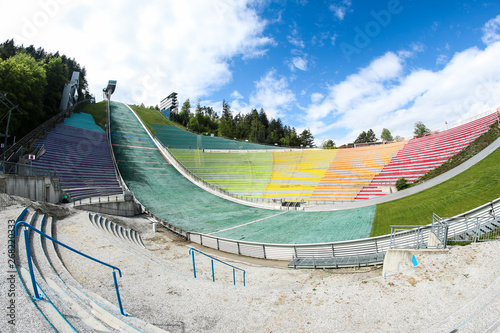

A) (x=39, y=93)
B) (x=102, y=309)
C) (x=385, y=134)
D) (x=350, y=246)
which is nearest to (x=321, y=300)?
(x=102, y=309)

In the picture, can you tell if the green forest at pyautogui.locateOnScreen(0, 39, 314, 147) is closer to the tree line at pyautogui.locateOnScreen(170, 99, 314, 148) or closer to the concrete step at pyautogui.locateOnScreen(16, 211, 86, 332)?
the tree line at pyautogui.locateOnScreen(170, 99, 314, 148)

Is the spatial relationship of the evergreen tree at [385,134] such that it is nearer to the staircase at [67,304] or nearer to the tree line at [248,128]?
the tree line at [248,128]

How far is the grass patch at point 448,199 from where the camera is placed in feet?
42.9

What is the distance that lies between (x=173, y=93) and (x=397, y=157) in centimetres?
9657

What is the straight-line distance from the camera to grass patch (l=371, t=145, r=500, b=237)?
515 inches

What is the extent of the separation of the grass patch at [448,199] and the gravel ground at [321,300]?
7.65 metres

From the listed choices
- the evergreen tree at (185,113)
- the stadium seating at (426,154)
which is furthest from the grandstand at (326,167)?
the evergreen tree at (185,113)

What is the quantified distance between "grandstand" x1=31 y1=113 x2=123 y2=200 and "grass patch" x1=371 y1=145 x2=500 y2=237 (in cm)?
2460

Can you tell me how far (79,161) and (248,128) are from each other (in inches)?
3030

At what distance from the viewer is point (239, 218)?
20.8 meters

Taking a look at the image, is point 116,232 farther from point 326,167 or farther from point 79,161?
point 326,167

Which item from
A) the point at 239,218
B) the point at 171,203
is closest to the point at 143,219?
the point at 171,203

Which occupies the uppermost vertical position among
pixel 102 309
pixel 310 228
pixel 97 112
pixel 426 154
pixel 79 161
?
pixel 97 112

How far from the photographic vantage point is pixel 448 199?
48.4 feet
